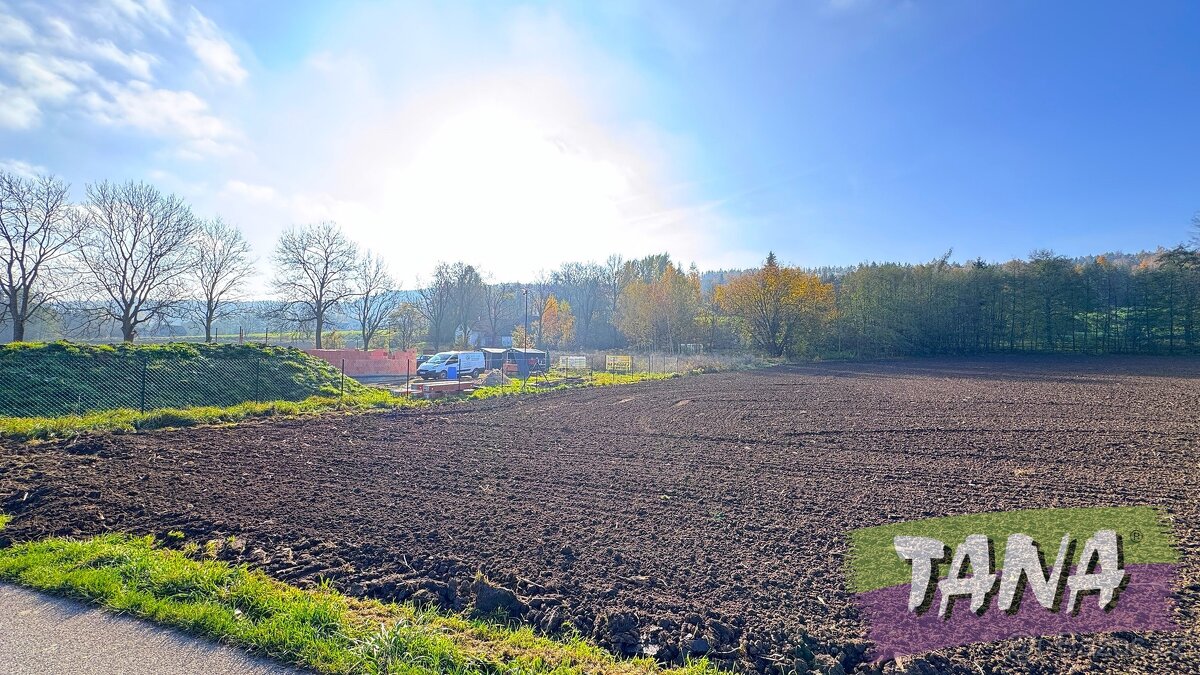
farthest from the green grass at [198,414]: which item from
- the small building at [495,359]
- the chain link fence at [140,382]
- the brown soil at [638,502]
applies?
the small building at [495,359]

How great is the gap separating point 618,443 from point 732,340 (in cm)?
4213

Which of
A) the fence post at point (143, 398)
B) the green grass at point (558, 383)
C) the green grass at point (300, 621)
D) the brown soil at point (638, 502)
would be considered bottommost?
the green grass at point (558, 383)

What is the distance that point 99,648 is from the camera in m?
3.22

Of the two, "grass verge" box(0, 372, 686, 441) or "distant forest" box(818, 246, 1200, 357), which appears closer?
"grass verge" box(0, 372, 686, 441)

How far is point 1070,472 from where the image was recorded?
771 centimetres

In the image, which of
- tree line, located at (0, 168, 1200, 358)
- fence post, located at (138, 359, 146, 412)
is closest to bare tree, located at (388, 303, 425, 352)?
tree line, located at (0, 168, 1200, 358)

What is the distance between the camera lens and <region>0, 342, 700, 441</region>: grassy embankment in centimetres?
1184

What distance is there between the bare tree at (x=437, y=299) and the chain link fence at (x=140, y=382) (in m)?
46.2

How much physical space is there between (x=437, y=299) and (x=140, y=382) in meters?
51.0

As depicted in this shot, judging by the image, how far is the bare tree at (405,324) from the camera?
52.8 m

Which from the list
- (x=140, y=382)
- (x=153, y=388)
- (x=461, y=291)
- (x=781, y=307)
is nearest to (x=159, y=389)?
(x=153, y=388)

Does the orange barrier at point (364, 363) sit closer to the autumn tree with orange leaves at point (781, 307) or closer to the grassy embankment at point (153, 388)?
the grassy embankment at point (153, 388)

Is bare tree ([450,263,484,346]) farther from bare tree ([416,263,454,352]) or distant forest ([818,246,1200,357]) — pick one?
distant forest ([818,246,1200,357])

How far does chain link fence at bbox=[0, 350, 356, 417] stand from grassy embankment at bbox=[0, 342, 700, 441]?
2 centimetres
